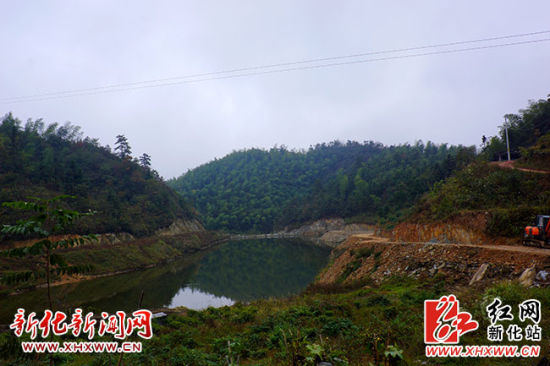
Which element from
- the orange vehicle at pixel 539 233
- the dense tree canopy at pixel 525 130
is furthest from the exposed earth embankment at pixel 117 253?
the dense tree canopy at pixel 525 130

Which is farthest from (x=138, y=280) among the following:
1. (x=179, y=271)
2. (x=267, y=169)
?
(x=267, y=169)

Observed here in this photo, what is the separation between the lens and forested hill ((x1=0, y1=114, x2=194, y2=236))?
4103cm

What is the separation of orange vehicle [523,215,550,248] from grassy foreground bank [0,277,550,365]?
4.17 metres

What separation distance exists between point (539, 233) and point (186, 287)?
1028 inches

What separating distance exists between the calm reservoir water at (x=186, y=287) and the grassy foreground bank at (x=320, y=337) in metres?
8.27

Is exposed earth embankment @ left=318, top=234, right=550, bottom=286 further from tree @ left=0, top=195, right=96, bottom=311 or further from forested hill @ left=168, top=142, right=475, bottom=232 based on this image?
forested hill @ left=168, top=142, right=475, bottom=232

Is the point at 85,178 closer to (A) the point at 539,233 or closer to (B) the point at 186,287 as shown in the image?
(B) the point at 186,287

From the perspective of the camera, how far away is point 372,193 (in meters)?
71.8

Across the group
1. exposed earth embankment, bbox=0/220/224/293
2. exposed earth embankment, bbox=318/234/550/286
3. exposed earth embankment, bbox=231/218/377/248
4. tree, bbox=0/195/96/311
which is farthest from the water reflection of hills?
tree, bbox=0/195/96/311

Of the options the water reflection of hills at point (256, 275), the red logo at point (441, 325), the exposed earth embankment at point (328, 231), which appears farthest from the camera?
the exposed earth embankment at point (328, 231)

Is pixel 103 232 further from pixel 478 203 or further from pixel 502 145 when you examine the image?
pixel 502 145

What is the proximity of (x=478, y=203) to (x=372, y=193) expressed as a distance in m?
54.9

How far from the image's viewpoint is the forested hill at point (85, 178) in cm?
4103

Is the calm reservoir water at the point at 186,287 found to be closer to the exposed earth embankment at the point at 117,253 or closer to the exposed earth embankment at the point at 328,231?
the exposed earth embankment at the point at 117,253
